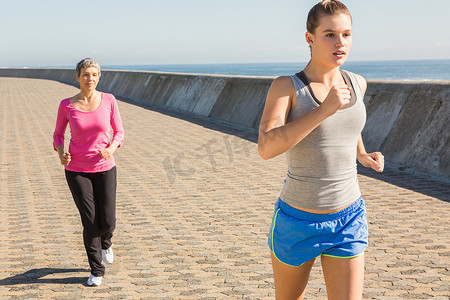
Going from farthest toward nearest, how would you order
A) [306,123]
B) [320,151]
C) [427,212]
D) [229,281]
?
[427,212] < [229,281] < [320,151] < [306,123]

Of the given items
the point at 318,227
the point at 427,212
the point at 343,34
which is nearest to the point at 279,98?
the point at 343,34

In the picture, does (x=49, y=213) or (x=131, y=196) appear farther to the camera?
(x=131, y=196)

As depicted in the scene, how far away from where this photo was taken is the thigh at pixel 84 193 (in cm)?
491

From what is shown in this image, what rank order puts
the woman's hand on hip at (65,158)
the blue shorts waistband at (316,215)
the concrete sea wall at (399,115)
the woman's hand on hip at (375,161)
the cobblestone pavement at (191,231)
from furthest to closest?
the concrete sea wall at (399,115), the woman's hand on hip at (65,158), the cobblestone pavement at (191,231), the woman's hand on hip at (375,161), the blue shorts waistband at (316,215)

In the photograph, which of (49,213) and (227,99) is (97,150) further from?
(227,99)

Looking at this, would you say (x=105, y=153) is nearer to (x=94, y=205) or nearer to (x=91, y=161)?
(x=91, y=161)

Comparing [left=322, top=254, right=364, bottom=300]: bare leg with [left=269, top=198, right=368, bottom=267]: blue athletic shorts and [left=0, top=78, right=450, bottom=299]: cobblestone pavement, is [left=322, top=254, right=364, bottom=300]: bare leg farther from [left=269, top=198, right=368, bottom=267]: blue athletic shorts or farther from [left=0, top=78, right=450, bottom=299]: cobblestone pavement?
[left=0, top=78, right=450, bottom=299]: cobblestone pavement

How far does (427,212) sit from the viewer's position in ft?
22.6

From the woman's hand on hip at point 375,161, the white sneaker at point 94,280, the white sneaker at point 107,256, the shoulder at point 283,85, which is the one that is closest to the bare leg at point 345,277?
the woman's hand on hip at point 375,161

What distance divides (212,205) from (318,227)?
4.91 metres

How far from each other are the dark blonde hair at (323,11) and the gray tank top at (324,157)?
9.9 inches

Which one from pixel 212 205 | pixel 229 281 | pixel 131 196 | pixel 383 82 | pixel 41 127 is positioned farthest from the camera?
pixel 41 127

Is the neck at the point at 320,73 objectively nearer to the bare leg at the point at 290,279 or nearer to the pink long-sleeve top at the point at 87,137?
the bare leg at the point at 290,279

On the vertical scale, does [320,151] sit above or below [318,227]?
above
